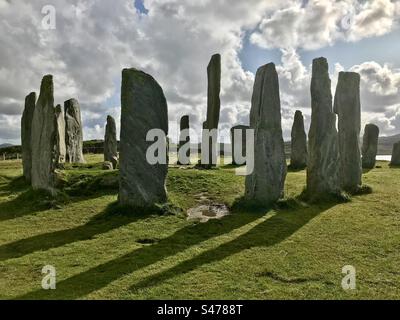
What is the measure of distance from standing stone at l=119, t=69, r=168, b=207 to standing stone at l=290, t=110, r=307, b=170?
626 inches

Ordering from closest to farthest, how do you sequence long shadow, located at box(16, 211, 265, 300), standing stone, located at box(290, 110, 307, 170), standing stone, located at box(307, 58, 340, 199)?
long shadow, located at box(16, 211, 265, 300) → standing stone, located at box(307, 58, 340, 199) → standing stone, located at box(290, 110, 307, 170)

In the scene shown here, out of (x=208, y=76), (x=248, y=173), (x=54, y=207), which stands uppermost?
(x=208, y=76)

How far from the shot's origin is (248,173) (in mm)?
17797

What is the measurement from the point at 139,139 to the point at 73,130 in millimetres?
15830

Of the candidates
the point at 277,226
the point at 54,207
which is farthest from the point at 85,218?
the point at 277,226

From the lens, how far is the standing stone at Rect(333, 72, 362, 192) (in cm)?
2103

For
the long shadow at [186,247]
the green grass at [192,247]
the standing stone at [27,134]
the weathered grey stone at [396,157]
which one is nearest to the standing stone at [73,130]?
the standing stone at [27,134]

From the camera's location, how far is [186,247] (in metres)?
12.8

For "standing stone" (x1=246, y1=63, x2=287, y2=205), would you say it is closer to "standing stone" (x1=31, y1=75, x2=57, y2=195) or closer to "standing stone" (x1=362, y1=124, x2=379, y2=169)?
"standing stone" (x1=31, y1=75, x2=57, y2=195)

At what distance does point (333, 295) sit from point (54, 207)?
1188cm

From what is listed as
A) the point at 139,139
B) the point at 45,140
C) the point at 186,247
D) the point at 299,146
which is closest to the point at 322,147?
the point at 139,139

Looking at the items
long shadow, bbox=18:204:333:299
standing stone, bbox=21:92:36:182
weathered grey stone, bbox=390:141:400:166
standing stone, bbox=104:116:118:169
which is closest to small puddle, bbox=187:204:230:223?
long shadow, bbox=18:204:333:299

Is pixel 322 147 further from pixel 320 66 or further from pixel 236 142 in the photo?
pixel 236 142
